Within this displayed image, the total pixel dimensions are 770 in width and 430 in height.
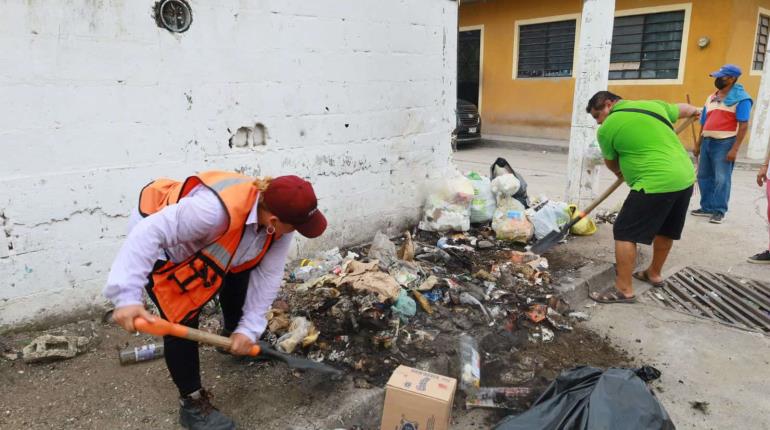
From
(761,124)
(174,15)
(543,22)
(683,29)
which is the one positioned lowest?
(761,124)

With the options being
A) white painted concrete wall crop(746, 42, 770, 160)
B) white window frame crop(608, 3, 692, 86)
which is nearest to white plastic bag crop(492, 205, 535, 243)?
white painted concrete wall crop(746, 42, 770, 160)

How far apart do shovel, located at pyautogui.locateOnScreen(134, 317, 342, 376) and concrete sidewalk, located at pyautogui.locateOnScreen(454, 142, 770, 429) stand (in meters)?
1.94

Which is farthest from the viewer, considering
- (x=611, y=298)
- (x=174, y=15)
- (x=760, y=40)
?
(x=760, y=40)

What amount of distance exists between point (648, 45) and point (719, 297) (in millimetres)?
8642

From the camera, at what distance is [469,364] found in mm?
2908

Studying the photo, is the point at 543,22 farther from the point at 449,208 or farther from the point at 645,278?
the point at 645,278

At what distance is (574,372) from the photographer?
235 cm

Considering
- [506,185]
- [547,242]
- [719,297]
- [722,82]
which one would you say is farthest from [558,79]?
[719,297]

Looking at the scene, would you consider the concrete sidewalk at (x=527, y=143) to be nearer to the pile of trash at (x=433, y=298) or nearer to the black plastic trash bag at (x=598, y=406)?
the pile of trash at (x=433, y=298)

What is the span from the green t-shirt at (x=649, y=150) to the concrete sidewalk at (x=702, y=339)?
39.3 inches

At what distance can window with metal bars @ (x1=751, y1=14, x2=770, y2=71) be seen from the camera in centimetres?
1037

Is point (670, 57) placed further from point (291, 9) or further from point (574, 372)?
point (574, 372)

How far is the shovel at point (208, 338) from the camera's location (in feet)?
5.93

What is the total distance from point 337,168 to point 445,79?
1.62 m
